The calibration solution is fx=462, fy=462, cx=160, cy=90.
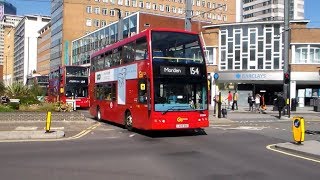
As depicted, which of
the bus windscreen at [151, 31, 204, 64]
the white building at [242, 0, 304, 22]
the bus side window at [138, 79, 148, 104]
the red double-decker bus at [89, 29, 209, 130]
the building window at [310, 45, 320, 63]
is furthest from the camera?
the white building at [242, 0, 304, 22]

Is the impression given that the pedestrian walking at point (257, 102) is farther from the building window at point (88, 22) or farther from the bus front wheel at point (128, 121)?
the building window at point (88, 22)

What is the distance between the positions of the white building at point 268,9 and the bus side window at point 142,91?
12651 centimetres

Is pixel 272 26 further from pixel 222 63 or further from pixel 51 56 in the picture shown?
pixel 51 56

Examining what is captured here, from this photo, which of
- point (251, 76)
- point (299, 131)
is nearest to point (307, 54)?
point (251, 76)

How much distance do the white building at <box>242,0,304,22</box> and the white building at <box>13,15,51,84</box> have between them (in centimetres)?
6678

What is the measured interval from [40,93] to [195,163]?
27.2 metres

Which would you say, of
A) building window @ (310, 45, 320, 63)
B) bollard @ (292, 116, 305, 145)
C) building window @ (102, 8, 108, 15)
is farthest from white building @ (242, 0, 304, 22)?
bollard @ (292, 116, 305, 145)

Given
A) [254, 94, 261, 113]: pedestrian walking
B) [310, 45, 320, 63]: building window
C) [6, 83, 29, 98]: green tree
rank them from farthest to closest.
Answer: [310, 45, 320, 63]: building window, [254, 94, 261, 113]: pedestrian walking, [6, 83, 29, 98]: green tree

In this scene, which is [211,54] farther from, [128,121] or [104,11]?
[104,11]

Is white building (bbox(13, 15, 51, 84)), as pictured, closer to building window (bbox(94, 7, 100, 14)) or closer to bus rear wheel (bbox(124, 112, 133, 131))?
building window (bbox(94, 7, 100, 14))

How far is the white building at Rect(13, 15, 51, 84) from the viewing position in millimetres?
140500

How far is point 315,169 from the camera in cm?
1055

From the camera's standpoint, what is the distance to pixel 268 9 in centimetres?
14325

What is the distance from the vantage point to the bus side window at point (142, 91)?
57.4ft
